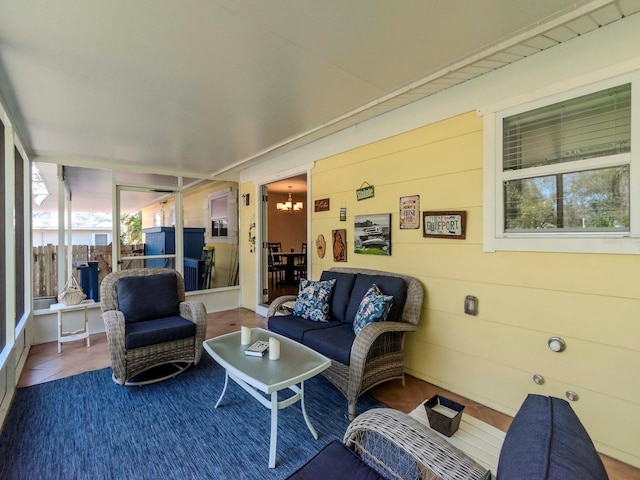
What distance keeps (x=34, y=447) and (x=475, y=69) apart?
4.01 meters

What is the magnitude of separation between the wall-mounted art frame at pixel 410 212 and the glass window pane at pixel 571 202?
2.43ft

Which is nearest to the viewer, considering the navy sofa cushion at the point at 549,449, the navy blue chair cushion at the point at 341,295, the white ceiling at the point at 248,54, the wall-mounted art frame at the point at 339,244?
the navy sofa cushion at the point at 549,449

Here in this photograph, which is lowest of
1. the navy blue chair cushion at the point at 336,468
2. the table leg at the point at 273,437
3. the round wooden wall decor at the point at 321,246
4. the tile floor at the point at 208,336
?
the tile floor at the point at 208,336

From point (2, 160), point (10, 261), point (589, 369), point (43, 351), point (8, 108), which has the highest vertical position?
point (8, 108)

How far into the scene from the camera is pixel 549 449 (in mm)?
765

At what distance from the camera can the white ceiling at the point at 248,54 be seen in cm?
166

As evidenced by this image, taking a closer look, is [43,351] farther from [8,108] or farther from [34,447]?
[8,108]

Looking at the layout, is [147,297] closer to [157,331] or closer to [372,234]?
[157,331]

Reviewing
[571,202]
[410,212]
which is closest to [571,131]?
[571,202]

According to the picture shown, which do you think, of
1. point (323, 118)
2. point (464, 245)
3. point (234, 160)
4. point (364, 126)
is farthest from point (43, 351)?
point (464, 245)

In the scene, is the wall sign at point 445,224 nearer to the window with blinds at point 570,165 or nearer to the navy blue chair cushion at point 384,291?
the window with blinds at point 570,165

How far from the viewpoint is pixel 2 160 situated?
104 inches

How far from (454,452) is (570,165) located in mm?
1929

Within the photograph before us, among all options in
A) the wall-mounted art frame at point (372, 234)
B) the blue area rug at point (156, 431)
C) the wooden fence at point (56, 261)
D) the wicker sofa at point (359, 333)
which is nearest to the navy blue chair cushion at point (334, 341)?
the wicker sofa at point (359, 333)
